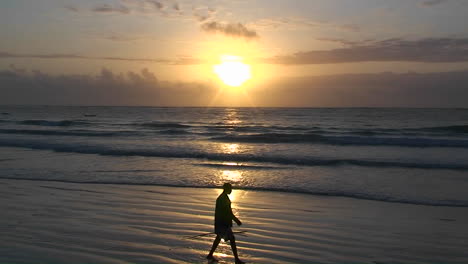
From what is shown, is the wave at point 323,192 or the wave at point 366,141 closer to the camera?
the wave at point 323,192

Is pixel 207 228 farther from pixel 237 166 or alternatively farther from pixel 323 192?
pixel 237 166

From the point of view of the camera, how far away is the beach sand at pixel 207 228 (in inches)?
253

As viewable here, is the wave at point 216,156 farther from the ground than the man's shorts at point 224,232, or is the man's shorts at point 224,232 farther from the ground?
the wave at point 216,156

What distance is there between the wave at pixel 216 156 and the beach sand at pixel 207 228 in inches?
292

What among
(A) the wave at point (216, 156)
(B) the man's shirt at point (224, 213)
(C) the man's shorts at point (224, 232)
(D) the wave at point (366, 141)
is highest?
(D) the wave at point (366, 141)

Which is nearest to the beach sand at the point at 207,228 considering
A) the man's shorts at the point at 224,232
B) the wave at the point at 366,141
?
the man's shorts at the point at 224,232

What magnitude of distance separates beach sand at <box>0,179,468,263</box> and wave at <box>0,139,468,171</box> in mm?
7426

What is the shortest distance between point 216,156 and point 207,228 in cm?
1292

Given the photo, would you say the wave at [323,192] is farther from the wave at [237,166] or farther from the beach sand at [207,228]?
the wave at [237,166]

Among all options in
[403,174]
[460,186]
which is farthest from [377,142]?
[460,186]

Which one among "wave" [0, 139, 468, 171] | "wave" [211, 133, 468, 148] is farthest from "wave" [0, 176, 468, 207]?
"wave" [211, 133, 468, 148]

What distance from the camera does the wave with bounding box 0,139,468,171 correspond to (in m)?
17.9

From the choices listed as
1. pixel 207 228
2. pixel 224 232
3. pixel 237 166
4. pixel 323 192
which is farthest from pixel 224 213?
pixel 237 166

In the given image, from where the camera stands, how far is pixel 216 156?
2075cm
